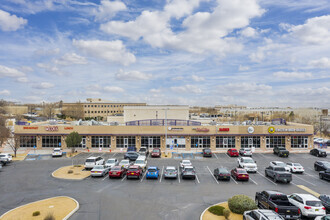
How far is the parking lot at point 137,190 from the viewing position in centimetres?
1694

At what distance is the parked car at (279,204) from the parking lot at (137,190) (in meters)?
3.65

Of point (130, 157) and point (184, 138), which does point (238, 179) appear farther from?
point (184, 138)

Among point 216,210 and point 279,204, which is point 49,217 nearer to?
point 216,210

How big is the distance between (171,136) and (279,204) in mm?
30649

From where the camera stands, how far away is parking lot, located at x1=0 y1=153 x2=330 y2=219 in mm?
16938

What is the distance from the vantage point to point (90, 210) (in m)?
16.9

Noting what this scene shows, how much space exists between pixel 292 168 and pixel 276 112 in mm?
154009

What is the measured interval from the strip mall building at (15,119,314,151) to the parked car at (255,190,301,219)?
91.4 feet

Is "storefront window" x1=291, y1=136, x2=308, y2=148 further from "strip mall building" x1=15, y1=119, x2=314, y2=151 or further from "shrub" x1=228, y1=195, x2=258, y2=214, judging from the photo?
"shrub" x1=228, y1=195, x2=258, y2=214

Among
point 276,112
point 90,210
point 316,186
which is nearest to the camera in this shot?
point 90,210

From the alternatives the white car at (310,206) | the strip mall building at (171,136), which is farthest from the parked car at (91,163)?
the white car at (310,206)

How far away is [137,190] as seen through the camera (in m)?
21.7

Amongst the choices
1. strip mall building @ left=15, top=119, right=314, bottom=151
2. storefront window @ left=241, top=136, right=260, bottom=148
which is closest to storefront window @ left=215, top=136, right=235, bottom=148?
strip mall building @ left=15, top=119, right=314, bottom=151

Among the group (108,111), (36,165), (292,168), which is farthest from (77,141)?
(108,111)
